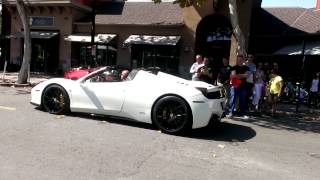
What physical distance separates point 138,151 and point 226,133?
8.63 feet

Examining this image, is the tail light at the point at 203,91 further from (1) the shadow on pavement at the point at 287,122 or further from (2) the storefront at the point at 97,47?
(2) the storefront at the point at 97,47

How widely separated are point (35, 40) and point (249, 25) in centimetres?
1399

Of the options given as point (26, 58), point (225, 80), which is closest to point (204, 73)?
point (225, 80)

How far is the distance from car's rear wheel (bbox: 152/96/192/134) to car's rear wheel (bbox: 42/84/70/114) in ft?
7.22

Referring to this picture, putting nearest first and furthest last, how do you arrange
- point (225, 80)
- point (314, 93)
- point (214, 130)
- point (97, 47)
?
point (214, 130)
point (225, 80)
point (314, 93)
point (97, 47)

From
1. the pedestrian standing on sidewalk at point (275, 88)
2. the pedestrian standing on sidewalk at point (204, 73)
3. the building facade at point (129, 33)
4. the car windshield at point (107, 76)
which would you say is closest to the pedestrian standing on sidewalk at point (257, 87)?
the pedestrian standing on sidewalk at point (275, 88)

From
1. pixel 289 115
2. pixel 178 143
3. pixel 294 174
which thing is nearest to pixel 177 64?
pixel 289 115

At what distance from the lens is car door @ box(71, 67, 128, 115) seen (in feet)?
28.3

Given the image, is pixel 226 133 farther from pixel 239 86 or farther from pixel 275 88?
pixel 275 88

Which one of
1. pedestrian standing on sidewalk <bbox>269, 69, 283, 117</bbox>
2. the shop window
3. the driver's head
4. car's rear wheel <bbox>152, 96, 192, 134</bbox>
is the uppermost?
the shop window

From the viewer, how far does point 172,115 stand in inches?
314

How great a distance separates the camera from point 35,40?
89.5 feet

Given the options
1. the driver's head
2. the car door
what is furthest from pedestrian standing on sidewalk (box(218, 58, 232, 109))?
the car door

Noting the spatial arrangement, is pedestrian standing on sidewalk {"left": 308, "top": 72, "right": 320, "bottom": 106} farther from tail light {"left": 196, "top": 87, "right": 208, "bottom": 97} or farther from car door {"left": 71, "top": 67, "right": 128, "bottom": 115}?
car door {"left": 71, "top": 67, "right": 128, "bottom": 115}
